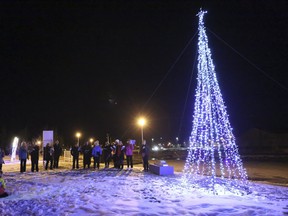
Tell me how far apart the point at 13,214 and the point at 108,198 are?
271cm

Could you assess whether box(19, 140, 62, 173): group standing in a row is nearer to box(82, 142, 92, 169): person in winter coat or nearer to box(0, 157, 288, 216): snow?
box(82, 142, 92, 169): person in winter coat

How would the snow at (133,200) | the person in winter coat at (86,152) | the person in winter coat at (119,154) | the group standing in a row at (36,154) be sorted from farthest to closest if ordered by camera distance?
the person in winter coat at (86,152) → the person in winter coat at (119,154) → the group standing in a row at (36,154) → the snow at (133,200)

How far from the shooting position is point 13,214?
715cm

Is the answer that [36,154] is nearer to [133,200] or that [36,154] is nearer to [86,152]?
[86,152]

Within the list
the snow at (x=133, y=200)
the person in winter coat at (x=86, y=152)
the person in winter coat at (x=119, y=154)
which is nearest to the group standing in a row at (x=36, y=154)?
the person in winter coat at (x=86, y=152)

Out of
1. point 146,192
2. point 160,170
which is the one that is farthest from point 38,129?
point 146,192

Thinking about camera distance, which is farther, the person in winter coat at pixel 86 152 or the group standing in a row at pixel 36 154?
the person in winter coat at pixel 86 152

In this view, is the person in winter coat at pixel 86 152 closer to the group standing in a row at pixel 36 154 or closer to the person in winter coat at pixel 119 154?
the group standing in a row at pixel 36 154

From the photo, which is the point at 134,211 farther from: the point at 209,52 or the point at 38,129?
the point at 38,129

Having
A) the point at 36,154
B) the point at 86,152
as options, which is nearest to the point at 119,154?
the point at 86,152

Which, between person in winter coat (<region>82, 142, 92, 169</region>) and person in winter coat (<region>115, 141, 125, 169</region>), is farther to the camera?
person in winter coat (<region>82, 142, 92, 169</region>)

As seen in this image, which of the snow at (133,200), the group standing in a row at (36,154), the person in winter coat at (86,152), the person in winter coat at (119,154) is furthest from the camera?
the person in winter coat at (86,152)

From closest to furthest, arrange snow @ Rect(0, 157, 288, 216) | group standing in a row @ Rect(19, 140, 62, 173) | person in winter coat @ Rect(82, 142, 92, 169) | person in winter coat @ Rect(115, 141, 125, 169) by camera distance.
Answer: snow @ Rect(0, 157, 288, 216)
group standing in a row @ Rect(19, 140, 62, 173)
person in winter coat @ Rect(115, 141, 125, 169)
person in winter coat @ Rect(82, 142, 92, 169)

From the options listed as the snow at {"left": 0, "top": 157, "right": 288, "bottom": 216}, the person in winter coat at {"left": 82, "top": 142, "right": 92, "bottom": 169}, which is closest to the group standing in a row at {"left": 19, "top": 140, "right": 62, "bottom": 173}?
the person in winter coat at {"left": 82, "top": 142, "right": 92, "bottom": 169}
